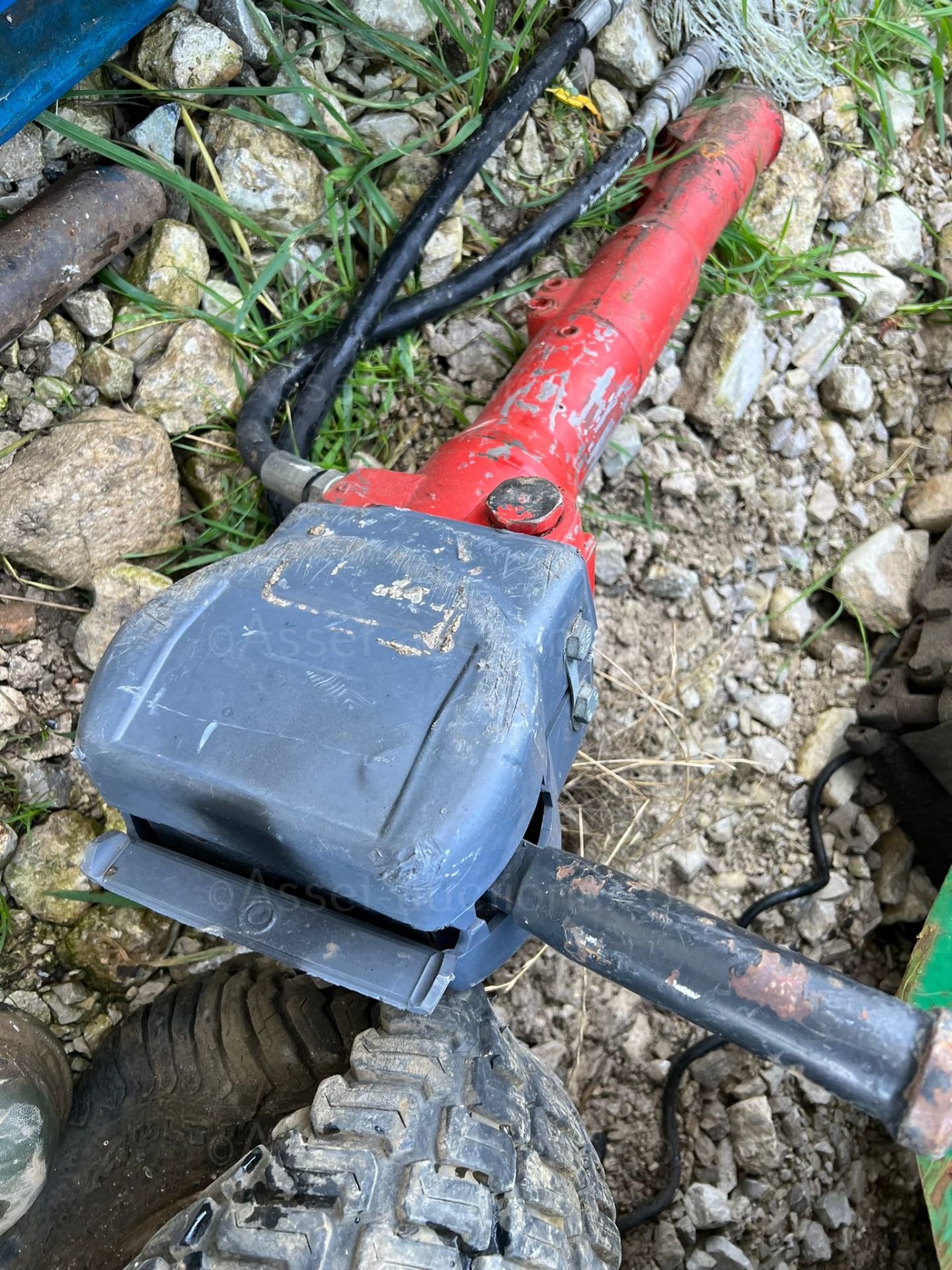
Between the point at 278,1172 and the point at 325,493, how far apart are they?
0.86 m

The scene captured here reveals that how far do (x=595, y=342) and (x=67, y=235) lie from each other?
33.0 inches

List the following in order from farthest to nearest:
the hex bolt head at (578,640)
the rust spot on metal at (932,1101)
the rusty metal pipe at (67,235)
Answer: the rusty metal pipe at (67,235) → the hex bolt head at (578,640) → the rust spot on metal at (932,1101)

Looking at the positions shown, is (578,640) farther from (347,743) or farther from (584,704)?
(347,743)

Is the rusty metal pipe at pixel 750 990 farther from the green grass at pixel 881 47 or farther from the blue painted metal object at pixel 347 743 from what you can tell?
the green grass at pixel 881 47

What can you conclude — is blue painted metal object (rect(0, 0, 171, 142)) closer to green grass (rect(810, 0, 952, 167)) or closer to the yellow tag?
the yellow tag

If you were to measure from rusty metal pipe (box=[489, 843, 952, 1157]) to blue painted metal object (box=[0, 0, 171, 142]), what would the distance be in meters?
1.26

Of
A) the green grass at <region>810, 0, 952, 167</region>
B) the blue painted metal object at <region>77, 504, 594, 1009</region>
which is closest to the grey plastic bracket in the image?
the blue painted metal object at <region>77, 504, 594, 1009</region>

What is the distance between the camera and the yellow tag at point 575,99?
6.48ft

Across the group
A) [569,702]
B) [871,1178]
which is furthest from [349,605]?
[871,1178]

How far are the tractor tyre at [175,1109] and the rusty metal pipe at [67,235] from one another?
1045 millimetres

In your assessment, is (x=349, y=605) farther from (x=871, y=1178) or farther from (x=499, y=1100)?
(x=871, y=1178)

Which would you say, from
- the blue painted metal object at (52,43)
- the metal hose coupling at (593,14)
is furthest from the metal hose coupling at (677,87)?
the blue painted metal object at (52,43)

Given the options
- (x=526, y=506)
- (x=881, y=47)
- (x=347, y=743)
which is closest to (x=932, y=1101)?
(x=347, y=743)

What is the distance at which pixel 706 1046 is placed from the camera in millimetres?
1630
